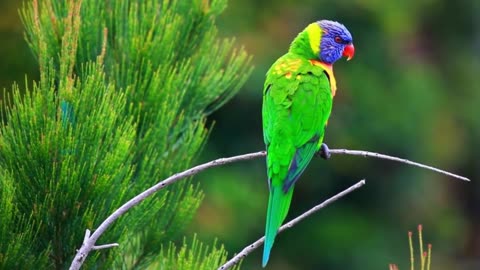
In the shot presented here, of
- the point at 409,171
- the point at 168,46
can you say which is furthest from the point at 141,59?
the point at 409,171

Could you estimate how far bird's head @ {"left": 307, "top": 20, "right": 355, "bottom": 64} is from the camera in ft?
10.3

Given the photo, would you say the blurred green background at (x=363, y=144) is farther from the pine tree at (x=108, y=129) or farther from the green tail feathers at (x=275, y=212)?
the green tail feathers at (x=275, y=212)

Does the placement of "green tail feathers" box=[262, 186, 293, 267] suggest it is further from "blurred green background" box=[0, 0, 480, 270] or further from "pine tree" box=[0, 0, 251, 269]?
"blurred green background" box=[0, 0, 480, 270]

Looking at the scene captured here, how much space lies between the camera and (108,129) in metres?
2.09

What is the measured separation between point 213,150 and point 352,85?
1678 millimetres

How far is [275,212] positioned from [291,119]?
432mm

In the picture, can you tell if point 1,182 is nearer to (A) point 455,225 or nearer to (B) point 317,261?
(B) point 317,261

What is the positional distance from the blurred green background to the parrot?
15.2 ft

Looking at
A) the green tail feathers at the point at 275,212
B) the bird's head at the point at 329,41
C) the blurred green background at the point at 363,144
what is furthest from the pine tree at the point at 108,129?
the blurred green background at the point at 363,144

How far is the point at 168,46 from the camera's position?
2533 mm

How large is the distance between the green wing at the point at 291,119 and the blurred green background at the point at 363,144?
466cm

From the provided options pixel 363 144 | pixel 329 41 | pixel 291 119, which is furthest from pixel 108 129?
pixel 363 144

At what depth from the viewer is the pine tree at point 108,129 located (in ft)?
6.72

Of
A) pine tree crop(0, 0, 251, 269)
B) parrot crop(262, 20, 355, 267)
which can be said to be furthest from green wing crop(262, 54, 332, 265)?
pine tree crop(0, 0, 251, 269)
